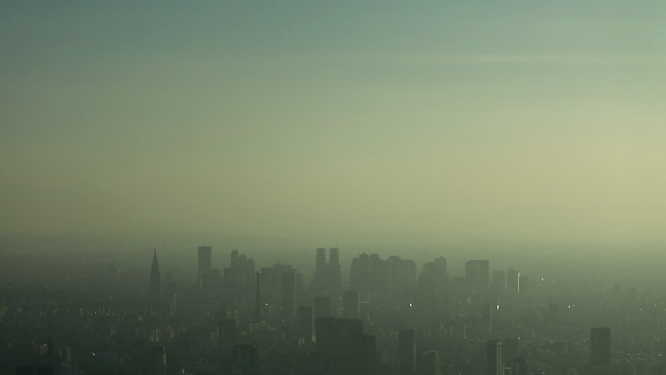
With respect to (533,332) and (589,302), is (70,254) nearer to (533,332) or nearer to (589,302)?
(533,332)

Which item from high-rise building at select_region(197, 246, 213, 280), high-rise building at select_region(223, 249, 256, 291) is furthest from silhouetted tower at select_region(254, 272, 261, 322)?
high-rise building at select_region(197, 246, 213, 280)

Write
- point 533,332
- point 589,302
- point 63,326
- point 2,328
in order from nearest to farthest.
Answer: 1. point 2,328
2. point 63,326
3. point 533,332
4. point 589,302

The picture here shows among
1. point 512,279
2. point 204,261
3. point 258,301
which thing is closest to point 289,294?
point 258,301

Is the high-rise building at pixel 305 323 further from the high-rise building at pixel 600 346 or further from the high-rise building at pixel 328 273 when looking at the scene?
the high-rise building at pixel 600 346

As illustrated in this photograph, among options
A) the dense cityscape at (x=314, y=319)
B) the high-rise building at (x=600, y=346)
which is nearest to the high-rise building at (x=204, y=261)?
the dense cityscape at (x=314, y=319)

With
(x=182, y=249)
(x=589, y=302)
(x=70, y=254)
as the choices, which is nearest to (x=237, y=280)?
(x=182, y=249)

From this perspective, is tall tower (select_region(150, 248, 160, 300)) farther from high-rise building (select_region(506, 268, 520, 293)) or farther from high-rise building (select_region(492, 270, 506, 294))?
high-rise building (select_region(506, 268, 520, 293))
